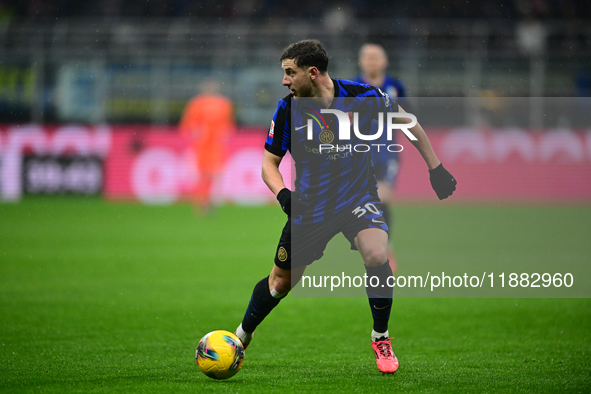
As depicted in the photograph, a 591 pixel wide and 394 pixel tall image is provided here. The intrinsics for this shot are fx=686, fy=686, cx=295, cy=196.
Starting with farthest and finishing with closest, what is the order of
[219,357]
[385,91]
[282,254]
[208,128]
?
[208,128], [385,91], [282,254], [219,357]

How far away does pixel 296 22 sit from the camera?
1964 centimetres

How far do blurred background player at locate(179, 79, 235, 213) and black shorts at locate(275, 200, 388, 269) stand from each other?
9441mm

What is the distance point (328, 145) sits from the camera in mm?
4281

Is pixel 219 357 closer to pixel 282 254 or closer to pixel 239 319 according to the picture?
pixel 282 254

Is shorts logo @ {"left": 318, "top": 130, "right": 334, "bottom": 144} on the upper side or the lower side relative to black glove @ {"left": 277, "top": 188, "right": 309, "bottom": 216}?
upper

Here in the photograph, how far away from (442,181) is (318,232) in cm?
86

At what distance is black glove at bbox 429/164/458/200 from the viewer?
4.36 meters

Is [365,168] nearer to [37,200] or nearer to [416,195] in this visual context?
[416,195]

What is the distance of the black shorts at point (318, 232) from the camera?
4.20 metres

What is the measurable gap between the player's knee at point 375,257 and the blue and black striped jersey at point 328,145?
37cm

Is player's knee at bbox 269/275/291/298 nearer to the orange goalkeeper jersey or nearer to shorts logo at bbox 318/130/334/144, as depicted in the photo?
shorts logo at bbox 318/130/334/144

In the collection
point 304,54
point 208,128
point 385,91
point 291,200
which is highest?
point 304,54

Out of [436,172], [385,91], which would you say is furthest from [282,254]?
[385,91]

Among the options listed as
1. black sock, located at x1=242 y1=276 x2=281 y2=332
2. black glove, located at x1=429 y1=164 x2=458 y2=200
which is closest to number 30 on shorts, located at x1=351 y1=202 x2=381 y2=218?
black glove, located at x1=429 y1=164 x2=458 y2=200
